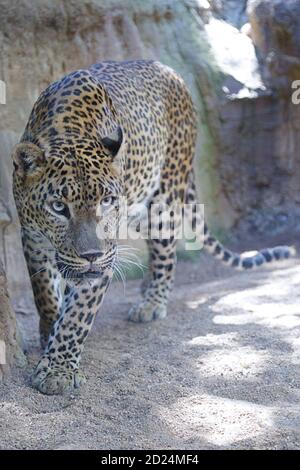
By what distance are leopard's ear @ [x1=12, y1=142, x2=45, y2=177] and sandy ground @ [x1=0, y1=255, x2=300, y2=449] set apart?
1.38m

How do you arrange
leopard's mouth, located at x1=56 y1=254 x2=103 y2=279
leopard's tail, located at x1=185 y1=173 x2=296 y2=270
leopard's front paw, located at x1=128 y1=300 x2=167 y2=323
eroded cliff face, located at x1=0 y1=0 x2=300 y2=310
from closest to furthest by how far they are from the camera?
leopard's mouth, located at x1=56 y1=254 x2=103 y2=279 → leopard's front paw, located at x1=128 y1=300 x2=167 y2=323 → leopard's tail, located at x1=185 y1=173 x2=296 y2=270 → eroded cliff face, located at x1=0 y1=0 x2=300 y2=310

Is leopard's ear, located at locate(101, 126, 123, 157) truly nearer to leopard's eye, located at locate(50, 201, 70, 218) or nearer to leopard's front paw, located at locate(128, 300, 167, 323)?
leopard's eye, located at locate(50, 201, 70, 218)

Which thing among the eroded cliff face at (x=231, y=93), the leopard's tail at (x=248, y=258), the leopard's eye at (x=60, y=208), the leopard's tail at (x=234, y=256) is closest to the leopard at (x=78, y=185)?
the leopard's eye at (x=60, y=208)

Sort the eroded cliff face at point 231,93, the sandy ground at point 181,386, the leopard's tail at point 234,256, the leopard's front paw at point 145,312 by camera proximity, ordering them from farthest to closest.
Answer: the eroded cliff face at point 231,93 → the leopard's tail at point 234,256 → the leopard's front paw at point 145,312 → the sandy ground at point 181,386

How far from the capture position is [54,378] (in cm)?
534

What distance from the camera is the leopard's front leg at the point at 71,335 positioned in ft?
17.8

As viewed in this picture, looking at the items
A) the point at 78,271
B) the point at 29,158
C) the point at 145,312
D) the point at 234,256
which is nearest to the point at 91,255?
the point at 78,271

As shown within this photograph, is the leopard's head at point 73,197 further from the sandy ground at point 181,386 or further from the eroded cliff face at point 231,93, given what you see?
the eroded cliff face at point 231,93

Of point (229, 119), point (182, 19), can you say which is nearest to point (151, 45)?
point (182, 19)

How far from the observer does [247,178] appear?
10.7 meters

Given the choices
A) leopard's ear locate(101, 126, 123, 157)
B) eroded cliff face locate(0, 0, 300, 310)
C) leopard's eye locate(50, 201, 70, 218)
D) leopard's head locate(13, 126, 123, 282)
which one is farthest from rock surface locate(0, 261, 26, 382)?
eroded cliff face locate(0, 0, 300, 310)

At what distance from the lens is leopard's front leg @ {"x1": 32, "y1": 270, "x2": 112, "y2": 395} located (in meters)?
5.43

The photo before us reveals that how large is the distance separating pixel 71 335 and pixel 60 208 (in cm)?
93

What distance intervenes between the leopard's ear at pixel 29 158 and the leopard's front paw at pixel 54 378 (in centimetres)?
129
